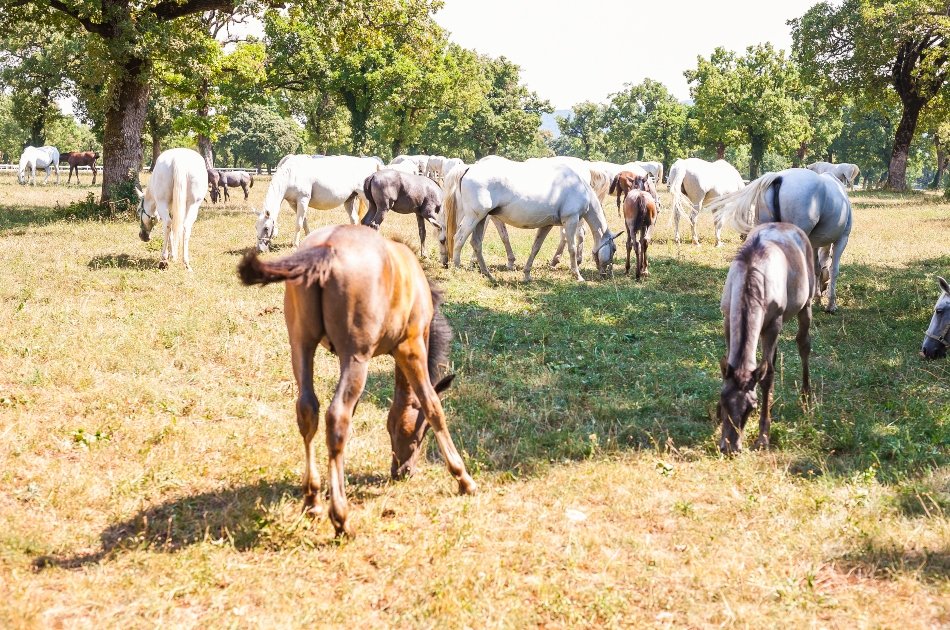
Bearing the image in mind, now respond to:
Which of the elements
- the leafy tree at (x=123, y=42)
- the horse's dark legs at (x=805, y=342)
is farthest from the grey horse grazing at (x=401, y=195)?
the horse's dark legs at (x=805, y=342)

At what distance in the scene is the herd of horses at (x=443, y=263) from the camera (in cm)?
390

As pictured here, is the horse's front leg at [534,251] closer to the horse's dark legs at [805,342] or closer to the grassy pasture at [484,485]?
the grassy pasture at [484,485]

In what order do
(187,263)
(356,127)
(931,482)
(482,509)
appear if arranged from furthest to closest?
(356,127), (187,263), (931,482), (482,509)

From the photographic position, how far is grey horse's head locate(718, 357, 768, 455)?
5344 mm

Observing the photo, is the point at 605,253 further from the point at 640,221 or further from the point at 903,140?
the point at 903,140

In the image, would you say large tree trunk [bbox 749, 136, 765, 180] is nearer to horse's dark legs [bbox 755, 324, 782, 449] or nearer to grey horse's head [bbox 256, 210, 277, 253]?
grey horse's head [bbox 256, 210, 277, 253]

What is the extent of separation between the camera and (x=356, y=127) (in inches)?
1732

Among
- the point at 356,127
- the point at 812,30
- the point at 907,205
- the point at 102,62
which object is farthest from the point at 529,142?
the point at 102,62

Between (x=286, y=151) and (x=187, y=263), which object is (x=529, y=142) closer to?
(x=286, y=151)

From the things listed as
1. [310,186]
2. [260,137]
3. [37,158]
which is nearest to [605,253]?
[310,186]

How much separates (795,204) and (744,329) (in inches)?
200

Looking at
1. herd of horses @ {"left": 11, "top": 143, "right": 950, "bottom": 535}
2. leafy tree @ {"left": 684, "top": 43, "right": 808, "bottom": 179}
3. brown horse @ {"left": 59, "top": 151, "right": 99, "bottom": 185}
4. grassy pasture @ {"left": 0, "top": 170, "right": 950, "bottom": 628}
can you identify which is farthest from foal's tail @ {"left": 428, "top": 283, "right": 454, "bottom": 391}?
leafy tree @ {"left": 684, "top": 43, "right": 808, "bottom": 179}

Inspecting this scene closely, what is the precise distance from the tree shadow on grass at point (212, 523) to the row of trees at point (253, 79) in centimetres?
1434

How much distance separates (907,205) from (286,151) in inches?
2621
